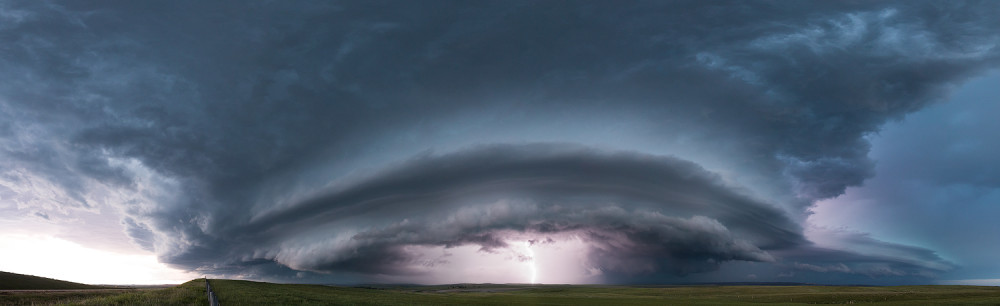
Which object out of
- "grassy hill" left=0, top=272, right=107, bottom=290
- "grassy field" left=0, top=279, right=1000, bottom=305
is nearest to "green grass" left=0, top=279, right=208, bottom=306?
"grassy field" left=0, top=279, right=1000, bottom=305

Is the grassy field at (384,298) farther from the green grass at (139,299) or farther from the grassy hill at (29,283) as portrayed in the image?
the grassy hill at (29,283)

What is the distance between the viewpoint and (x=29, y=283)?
149875 millimetres

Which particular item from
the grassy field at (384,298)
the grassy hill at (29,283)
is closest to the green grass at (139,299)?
the grassy field at (384,298)

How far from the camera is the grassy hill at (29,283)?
141500 mm

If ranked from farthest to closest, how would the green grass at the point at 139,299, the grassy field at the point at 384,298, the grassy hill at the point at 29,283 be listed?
the grassy hill at the point at 29,283 → the grassy field at the point at 384,298 → the green grass at the point at 139,299

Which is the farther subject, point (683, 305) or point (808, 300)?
point (808, 300)

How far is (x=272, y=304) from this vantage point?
5400 cm

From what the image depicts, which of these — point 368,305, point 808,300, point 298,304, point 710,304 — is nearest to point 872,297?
point 808,300

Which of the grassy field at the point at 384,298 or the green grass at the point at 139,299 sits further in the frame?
the grassy field at the point at 384,298

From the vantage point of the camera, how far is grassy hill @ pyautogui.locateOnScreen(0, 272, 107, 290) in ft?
464

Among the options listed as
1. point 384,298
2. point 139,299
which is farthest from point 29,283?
point 139,299

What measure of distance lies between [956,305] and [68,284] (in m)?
241

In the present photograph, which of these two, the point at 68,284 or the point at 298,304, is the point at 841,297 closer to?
the point at 298,304

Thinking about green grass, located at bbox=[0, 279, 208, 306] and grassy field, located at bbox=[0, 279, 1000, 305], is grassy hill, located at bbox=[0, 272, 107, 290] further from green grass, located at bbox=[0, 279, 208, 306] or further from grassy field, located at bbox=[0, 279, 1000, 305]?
green grass, located at bbox=[0, 279, 208, 306]
